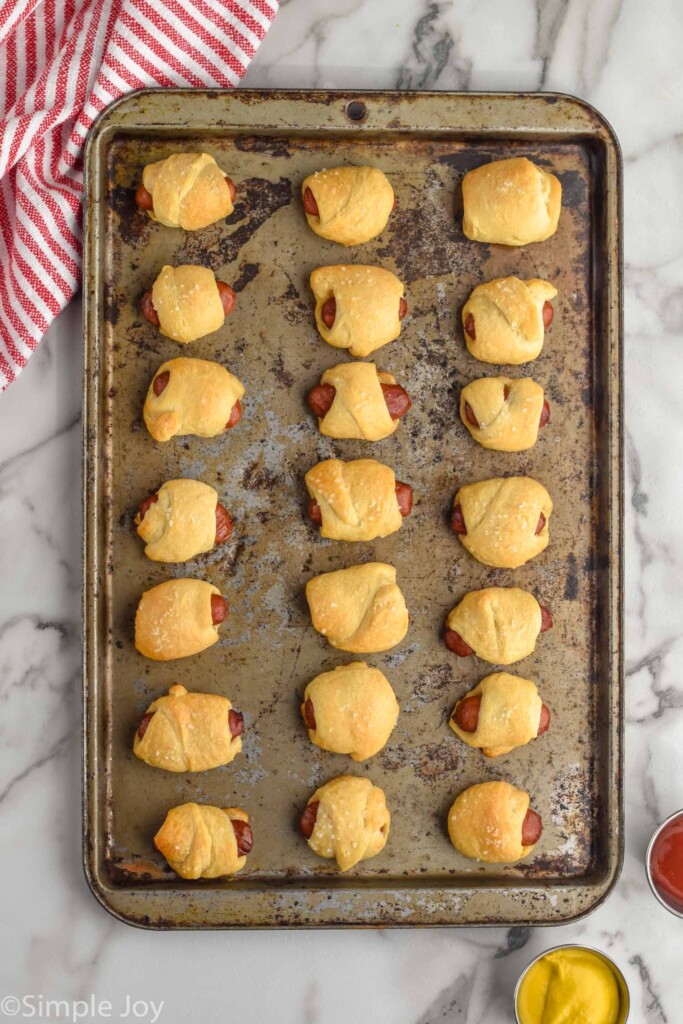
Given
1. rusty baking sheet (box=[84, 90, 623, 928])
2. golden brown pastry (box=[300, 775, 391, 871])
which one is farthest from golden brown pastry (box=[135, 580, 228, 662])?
golden brown pastry (box=[300, 775, 391, 871])

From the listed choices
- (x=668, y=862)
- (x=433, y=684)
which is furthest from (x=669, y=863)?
(x=433, y=684)

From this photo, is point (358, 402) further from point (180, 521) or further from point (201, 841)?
point (201, 841)

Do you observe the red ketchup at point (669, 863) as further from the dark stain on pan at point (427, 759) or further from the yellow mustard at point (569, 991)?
the dark stain on pan at point (427, 759)

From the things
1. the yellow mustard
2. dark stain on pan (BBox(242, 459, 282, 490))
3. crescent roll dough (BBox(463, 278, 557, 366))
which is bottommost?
the yellow mustard

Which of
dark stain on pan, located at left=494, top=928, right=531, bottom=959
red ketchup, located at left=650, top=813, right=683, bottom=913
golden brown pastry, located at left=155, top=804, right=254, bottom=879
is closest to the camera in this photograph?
golden brown pastry, located at left=155, top=804, right=254, bottom=879

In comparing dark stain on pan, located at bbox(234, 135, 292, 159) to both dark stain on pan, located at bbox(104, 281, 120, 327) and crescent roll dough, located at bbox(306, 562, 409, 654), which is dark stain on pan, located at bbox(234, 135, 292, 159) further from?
crescent roll dough, located at bbox(306, 562, 409, 654)

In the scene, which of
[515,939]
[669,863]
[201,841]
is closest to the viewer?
[201,841]
